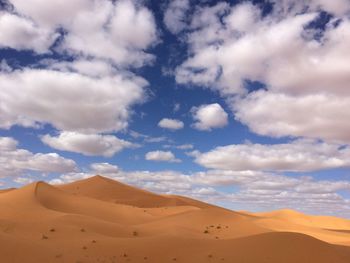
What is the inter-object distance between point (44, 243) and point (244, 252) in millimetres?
6758

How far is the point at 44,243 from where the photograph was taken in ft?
44.7

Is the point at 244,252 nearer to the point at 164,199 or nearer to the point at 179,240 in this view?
the point at 179,240

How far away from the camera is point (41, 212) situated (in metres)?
20.2

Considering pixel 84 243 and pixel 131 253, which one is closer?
pixel 131 253

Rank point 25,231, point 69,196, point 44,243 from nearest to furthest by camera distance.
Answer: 1. point 44,243
2. point 25,231
3. point 69,196

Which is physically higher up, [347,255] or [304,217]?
[304,217]

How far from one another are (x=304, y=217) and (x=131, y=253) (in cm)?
3584

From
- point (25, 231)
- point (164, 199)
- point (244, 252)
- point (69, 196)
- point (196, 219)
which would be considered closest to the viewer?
point (244, 252)

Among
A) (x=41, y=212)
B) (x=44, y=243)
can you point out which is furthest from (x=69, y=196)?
(x=44, y=243)

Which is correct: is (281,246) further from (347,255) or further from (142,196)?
(142,196)

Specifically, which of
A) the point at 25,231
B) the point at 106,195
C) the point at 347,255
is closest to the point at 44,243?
the point at 25,231

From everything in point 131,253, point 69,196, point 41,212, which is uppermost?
point 69,196

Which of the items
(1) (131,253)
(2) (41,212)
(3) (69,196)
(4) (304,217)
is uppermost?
(4) (304,217)

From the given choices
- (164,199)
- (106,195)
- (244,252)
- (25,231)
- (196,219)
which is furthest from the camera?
(164,199)
